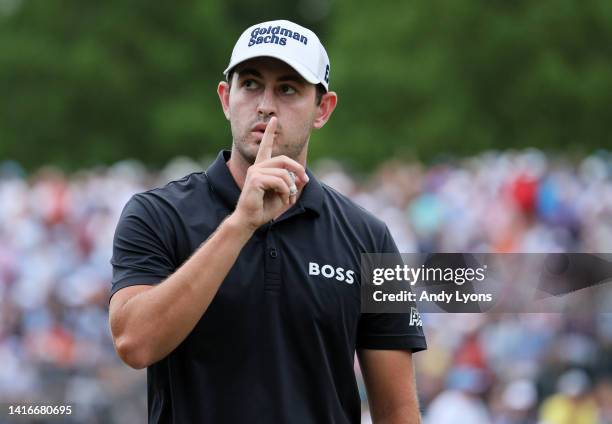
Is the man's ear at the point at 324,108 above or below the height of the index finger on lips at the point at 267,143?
above

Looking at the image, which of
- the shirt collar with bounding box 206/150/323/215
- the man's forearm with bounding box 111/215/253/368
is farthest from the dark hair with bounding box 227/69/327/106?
the man's forearm with bounding box 111/215/253/368

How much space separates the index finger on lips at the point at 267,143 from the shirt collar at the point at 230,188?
24 centimetres

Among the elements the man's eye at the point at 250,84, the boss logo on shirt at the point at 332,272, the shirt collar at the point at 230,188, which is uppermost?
the man's eye at the point at 250,84

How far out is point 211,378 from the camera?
144 inches

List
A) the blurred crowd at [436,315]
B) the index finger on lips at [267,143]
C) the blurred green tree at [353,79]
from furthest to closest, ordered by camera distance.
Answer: the blurred green tree at [353,79], the blurred crowd at [436,315], the index finger on lips at [267,143]

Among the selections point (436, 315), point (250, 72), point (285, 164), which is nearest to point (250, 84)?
point (250, 72)

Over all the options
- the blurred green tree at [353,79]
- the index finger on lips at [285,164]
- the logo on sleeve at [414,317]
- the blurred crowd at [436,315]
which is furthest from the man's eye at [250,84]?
the blurred green tree at [353,79]

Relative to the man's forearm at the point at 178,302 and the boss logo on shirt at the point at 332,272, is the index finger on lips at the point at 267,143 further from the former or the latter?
the boss logo on shirt at the point at 332,272

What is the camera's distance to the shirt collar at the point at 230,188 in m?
3.93

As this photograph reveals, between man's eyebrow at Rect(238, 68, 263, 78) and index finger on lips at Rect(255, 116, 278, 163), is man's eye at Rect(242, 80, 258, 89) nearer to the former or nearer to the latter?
man's eyebrow at Rect(238, 68, 263, 78)

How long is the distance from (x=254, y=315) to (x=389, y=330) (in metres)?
0.53

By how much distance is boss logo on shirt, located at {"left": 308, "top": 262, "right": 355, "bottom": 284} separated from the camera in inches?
152

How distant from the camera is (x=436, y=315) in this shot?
34.5 ft

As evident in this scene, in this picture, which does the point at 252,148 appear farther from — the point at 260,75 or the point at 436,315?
the point at 436,315
